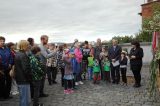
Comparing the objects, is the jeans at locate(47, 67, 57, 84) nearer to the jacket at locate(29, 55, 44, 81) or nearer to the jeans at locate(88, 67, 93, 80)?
the jeans at locate(88, 67, 93, 80)

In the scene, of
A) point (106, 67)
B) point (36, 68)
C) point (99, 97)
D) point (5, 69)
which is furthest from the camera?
point (106, 67)

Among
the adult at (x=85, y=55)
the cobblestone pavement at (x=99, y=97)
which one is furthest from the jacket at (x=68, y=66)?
the adult at (x=85, y=55)

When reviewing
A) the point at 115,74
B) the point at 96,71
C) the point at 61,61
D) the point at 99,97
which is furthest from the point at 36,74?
the point at 115,74

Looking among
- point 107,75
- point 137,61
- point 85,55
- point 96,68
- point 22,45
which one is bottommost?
point 107,75

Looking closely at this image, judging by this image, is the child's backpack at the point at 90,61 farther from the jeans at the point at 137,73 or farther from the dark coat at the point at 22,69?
the dark coat at the point at 22,69

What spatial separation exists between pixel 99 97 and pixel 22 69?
3.57 meters

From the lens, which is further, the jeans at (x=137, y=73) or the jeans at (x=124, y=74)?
the jeans at (x=124, y=74)

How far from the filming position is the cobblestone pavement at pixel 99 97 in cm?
1033

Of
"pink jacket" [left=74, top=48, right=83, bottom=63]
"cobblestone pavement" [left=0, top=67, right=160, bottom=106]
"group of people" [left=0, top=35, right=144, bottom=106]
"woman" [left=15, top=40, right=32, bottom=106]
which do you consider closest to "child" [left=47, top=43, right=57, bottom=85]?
"group of people" [left=0, top=35, right=144, bottom=106]

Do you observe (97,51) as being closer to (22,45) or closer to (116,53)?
(116,53)

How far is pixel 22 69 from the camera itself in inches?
341

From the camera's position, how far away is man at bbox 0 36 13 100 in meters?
11.0

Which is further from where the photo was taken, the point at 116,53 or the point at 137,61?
the point at 116,53

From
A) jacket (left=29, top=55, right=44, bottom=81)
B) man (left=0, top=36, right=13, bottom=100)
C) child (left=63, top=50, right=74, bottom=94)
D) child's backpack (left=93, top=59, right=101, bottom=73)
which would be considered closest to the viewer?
jacket (left=29, top=55, right=44, bottom=81)
